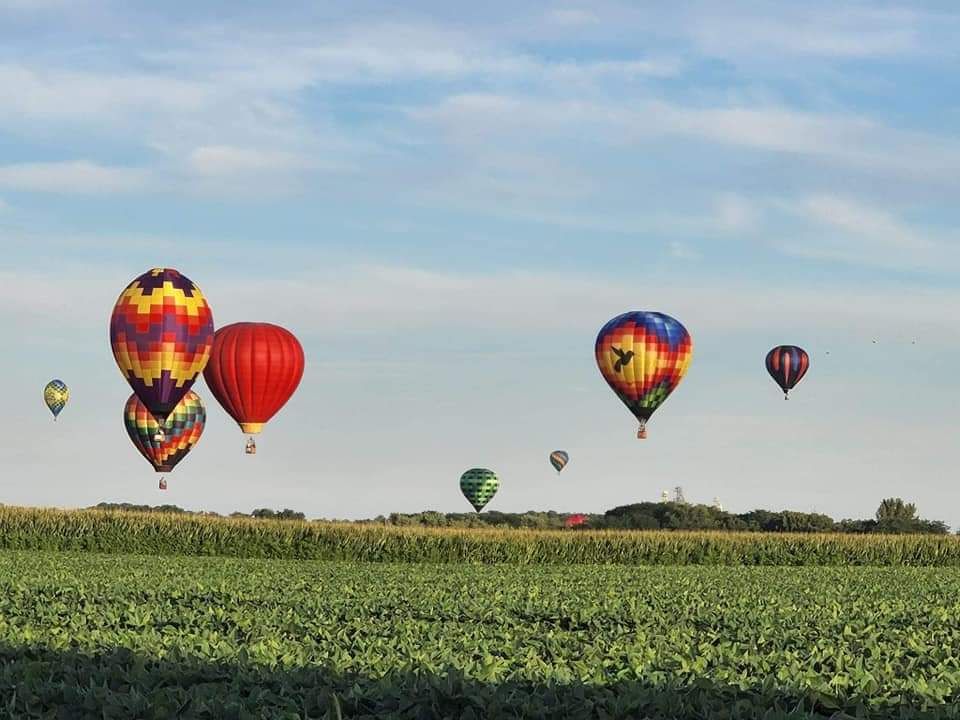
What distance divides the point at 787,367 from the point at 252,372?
28111 mm

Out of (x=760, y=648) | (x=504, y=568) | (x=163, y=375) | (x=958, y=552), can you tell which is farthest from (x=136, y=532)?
(x=760, y=648)

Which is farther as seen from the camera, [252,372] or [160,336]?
[252,372]

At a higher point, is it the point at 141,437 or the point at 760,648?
the point at 141,437

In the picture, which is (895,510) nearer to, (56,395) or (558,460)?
(558,460)

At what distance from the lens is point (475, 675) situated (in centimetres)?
1193

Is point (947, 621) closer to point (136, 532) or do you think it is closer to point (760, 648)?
point (760, 648)

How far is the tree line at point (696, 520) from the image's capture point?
91.9m

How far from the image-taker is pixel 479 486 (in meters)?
92.9

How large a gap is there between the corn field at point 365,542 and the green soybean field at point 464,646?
17.1 meters

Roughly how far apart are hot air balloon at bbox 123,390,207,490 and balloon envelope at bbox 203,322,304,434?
37.6 feet

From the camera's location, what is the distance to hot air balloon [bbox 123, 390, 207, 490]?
64250mm

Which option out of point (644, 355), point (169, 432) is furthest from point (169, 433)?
point (644, 355)

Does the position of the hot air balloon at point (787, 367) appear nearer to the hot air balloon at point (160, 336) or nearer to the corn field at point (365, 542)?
the corn field at point (365, 542)

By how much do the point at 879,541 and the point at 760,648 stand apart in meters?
43.5
